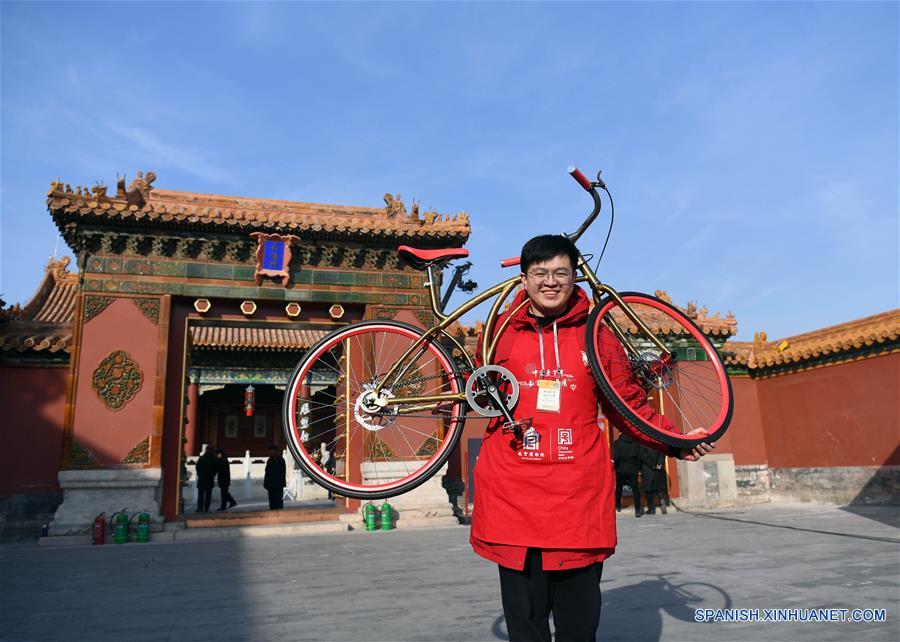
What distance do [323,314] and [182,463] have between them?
3.57 metres

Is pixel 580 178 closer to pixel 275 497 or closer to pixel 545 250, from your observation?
pixel 545 250

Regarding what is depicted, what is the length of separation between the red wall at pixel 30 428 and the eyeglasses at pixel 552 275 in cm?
1119

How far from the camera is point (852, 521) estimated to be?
9289mm

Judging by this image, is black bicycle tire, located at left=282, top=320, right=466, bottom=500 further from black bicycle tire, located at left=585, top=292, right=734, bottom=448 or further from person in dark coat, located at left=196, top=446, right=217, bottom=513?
person in dark coat, located at left=196, top=446, right=217, bottom=513

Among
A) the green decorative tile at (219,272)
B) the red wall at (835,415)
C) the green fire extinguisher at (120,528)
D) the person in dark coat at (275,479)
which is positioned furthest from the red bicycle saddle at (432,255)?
the red wall at (835,415)

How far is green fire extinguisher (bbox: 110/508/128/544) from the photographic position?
9289mm

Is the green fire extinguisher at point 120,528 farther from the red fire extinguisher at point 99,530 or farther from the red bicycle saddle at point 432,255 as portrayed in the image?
the red bicycle saddle at point 432,255

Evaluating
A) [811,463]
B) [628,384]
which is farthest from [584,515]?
[811,463]

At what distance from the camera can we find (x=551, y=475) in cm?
223

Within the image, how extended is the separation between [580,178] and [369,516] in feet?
27.8

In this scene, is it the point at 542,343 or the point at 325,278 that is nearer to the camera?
the point at 542,343

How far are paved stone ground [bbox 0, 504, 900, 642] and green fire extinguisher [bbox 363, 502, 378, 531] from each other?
1553 mm

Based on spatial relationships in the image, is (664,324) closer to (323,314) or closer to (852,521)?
(852,521)

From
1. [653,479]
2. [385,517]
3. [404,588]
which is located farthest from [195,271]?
[653,479]
